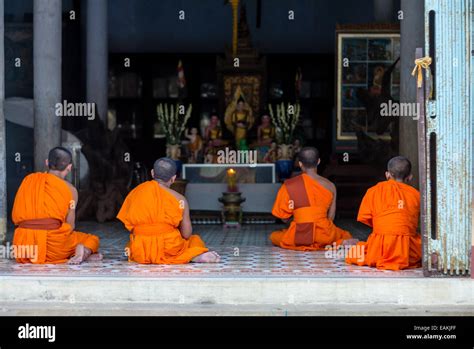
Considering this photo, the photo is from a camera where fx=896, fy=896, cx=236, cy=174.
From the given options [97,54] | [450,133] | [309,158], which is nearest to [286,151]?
[97,54]

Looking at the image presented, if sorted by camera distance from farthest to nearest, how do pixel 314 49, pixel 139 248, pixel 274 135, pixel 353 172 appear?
pixel 314 49 < pixel 274 135 < pixel 353 172 < pixel 139 248

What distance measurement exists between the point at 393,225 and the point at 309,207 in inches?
58.3

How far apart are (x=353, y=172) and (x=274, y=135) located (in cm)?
158

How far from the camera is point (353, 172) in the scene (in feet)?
44.5

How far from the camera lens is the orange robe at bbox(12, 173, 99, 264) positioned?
7.30 m

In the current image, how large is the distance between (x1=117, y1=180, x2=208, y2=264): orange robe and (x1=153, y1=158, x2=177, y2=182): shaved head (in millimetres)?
76

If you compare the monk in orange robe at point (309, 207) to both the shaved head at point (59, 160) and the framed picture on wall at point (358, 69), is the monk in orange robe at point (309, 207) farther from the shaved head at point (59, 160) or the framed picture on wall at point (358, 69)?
the framed picture on wall at point (358, 69)

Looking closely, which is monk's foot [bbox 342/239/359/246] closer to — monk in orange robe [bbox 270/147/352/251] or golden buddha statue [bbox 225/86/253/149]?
monk in orange robe [bbox 270/147/352/251]

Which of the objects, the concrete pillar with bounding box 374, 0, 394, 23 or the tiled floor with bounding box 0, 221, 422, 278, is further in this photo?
the concrete pillar with bounding box 374, 0, 394, 23

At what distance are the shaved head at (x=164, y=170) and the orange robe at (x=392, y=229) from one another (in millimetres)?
1635

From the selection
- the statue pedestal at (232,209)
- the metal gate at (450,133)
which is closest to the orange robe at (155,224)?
the metal gate at (450,133)

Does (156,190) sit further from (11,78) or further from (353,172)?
(11,78)

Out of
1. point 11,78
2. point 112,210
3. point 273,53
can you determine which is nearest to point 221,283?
point 112,210

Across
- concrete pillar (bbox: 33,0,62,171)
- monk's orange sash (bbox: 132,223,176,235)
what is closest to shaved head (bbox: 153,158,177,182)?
monk's orange sash (bbox: 132,223,176,235)
